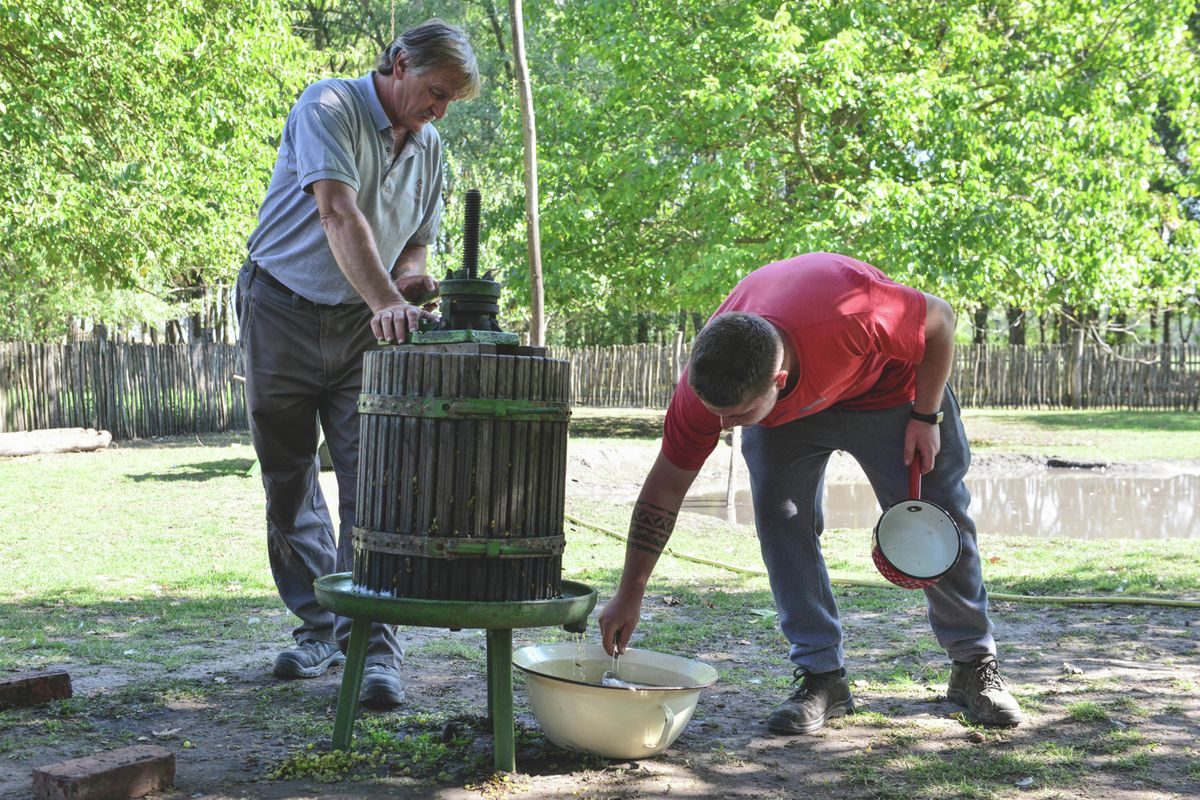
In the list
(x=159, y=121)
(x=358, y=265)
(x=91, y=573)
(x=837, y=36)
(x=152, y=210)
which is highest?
(x=837, y=36)

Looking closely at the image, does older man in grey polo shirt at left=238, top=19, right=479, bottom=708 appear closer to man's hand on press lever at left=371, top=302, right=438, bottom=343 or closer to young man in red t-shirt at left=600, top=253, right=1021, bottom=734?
man's hand on press lever at left=371, top=302, right=438, bottom=343

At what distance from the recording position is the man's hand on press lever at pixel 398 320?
3107 mm

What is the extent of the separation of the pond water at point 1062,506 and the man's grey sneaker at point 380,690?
6503 millimetres

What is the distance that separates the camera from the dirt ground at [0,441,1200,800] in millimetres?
2920

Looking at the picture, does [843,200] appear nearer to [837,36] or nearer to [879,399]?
[837,36]

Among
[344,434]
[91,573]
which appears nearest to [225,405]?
[91,573]

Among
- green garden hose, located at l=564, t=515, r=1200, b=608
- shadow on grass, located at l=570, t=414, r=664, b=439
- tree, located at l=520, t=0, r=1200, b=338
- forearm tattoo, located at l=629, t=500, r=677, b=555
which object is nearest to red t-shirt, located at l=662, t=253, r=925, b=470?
forearm tattoo, located at l=629, t=500, r=677, b=555

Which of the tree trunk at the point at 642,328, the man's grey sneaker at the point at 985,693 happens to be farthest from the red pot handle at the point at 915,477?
the tree trunk at the point at 642,328

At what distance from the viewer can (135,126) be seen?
491 inches

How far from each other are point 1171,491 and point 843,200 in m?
5.31

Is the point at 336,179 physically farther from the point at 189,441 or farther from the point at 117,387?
the point at 117,387

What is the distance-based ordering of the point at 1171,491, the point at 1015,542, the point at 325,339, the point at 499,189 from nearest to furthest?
1. the point at 325,339
2. the point at 1015,542
3. the point at 1171,491
4. the point at 499,189

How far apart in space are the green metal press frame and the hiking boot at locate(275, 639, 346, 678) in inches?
35.8

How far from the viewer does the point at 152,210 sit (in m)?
12.4
